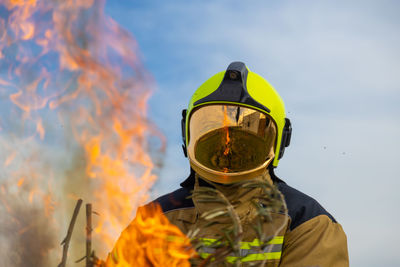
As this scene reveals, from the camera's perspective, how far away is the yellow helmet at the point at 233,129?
144 inches

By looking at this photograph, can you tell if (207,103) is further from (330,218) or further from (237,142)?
(330,218)

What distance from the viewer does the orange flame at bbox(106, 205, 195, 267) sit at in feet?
11.0

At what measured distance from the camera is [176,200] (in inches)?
152

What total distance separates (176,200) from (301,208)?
1.00 meters

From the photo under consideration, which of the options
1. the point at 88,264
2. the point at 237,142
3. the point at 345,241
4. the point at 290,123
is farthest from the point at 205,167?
the point at 88,264

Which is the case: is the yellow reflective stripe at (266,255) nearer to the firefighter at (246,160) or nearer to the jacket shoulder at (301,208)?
the firefighter at (246,160)

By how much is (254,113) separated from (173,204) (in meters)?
A: 0.98

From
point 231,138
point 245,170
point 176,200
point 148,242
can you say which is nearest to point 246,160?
point 245,170

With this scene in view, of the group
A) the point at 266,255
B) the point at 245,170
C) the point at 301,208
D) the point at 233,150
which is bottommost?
the point at 266,255

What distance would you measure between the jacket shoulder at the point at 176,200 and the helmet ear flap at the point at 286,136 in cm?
84

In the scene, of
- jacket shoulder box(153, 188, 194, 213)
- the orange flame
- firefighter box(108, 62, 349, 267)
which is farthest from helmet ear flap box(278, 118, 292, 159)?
the orange flame

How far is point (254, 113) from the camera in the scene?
371 centimetres

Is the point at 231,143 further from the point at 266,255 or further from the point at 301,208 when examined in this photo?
the point at 266,255

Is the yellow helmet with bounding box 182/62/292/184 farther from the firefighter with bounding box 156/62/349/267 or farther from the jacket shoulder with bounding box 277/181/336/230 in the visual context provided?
the jacket shoulder with bounding box 277/181/336/230
